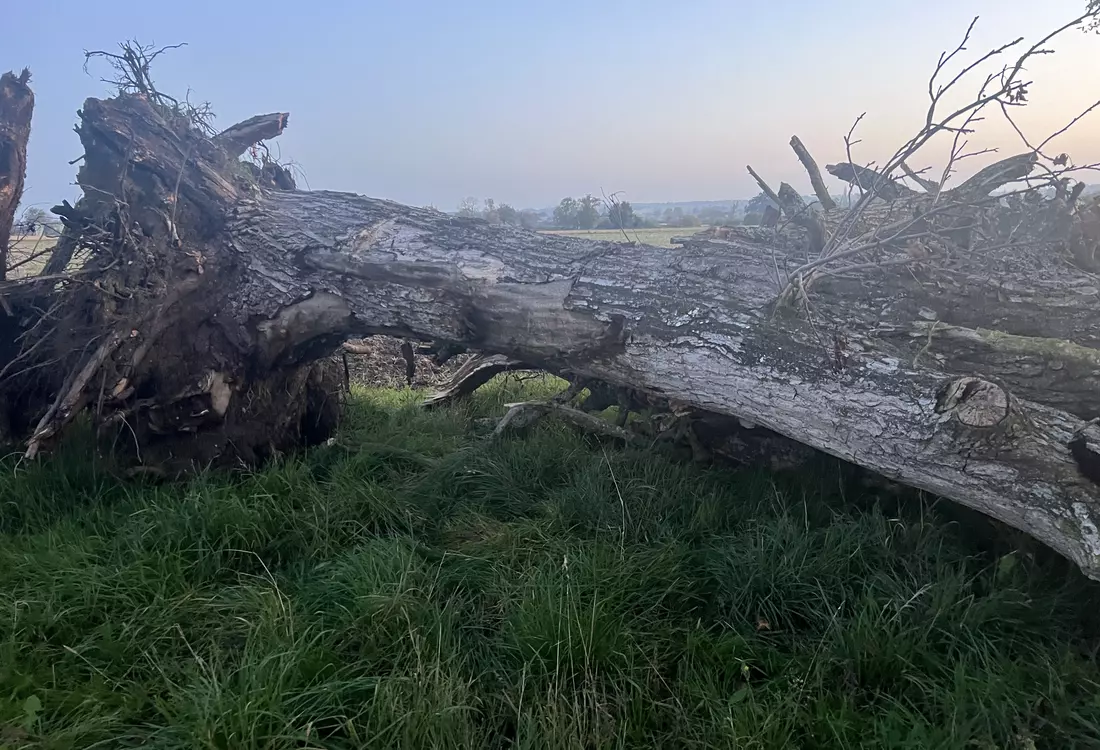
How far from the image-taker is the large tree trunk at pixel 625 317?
2.57 metres

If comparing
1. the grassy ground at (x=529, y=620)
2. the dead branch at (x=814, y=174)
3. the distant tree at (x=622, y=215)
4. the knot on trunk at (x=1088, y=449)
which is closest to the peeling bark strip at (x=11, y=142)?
the grassy ground at (x=529, y=620)

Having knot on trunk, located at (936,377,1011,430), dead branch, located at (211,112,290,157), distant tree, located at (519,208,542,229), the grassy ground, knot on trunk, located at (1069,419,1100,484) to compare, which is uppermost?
dead branch, located at (211,112,290,157)

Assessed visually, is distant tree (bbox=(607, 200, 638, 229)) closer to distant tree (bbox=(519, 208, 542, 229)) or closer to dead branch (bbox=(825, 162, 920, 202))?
dead branch (bbox=(825, 162, 920, 202))

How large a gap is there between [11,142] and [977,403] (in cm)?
528

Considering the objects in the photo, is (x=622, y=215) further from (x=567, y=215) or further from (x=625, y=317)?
(x=567, y=215)

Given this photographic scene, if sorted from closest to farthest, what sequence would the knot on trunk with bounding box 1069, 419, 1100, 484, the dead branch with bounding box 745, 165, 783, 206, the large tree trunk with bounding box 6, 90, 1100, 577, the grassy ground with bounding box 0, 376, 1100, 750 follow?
the grassy ground with bounding box 0, 376, 1100, 750
the knot on trunk with bounding box 1069, 419, 1100, 484
the large tree trunk with bounding box 6, 90, 1100, 577
the dead branch with bounding box 745, 165, 783, 206

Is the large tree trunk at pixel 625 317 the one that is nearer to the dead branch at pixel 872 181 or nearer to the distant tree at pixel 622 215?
the dead branch at pixel 872 181

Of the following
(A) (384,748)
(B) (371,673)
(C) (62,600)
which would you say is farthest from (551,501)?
(C) (62,600)

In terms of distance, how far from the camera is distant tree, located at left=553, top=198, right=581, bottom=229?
644 cm

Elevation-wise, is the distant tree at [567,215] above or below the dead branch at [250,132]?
below

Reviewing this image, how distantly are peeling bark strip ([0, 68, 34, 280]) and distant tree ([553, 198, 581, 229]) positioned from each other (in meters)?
3.85

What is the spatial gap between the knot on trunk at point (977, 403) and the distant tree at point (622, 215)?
2221 millimetres

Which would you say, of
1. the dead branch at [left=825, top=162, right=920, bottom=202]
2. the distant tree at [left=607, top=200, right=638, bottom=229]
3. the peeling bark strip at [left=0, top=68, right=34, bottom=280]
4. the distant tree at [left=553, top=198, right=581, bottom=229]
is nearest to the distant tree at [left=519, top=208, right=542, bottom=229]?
the distant tree at [left=553, top=198, right=581, bottom=229]

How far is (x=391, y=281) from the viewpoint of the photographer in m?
3.70
